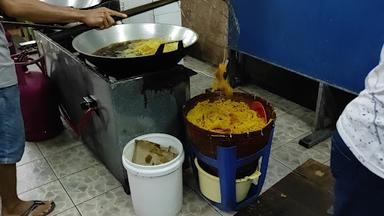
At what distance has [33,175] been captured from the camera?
213 cm

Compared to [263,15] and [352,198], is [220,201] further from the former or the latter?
[263,15]

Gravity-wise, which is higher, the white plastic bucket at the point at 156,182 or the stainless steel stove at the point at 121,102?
the stainless steel stove at the point at 121,102

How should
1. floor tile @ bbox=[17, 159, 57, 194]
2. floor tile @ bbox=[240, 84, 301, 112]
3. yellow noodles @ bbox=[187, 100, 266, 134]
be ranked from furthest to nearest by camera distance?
floor tile @ bbox=[240, 84, 301, 112], floor tile @ bbox=[17, 159, 57, 194], yellow noodles @ bbox=[187, 100, 266, 134]

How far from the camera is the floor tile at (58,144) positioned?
7.70 feet

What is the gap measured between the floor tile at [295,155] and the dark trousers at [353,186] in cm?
105

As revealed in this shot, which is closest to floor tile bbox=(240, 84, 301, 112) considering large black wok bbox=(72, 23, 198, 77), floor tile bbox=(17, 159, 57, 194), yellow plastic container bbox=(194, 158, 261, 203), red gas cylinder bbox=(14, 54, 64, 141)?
yellow plastic container bbox=(194, 158, 261, 203)

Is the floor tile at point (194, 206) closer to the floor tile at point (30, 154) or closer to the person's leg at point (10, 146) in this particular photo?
the person's leg at point (10, 146)

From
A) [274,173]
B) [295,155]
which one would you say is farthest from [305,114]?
[274,173]

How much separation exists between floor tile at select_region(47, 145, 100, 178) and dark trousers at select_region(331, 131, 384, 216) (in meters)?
1.55

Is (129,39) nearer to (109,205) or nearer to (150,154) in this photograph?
(150,154)

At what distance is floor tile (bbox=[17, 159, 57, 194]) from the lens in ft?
6.72

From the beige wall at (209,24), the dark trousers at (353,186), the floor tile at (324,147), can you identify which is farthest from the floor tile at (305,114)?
the dark trousers at (353,186)

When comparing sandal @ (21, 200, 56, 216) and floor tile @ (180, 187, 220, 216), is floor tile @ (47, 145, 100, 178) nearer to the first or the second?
sandal @ (21, 200, 56, 216)

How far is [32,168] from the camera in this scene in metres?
2.19
